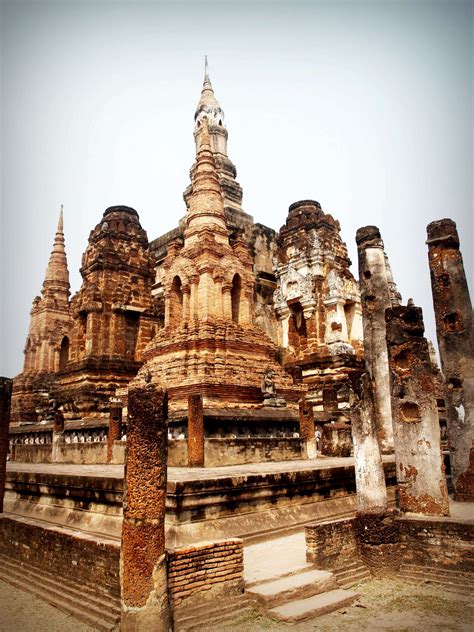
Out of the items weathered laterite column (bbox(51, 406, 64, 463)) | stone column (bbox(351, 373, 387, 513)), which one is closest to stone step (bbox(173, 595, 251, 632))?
stone column (bbox(351, 373, 387, 513))

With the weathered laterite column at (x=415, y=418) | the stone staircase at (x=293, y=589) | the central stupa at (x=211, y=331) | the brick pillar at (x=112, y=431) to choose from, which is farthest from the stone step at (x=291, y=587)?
the brick pillar at (x=112, y=431)

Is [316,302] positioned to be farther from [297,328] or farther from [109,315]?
[109,315]

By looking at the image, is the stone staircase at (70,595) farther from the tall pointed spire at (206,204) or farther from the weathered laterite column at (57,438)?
the tall pointed spire at (206,204)

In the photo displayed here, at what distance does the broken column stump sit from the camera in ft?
37.2

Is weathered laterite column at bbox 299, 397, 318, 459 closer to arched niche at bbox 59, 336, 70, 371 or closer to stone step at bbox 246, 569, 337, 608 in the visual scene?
stone step at bbox 246, 569, 337, 608

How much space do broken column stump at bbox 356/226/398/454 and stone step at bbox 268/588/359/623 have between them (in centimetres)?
566

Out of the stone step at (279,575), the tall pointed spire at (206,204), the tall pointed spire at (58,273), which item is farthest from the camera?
the tall pointed spire at (58,273)

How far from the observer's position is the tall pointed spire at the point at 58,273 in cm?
2972

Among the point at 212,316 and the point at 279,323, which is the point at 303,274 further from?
the point at 212,316

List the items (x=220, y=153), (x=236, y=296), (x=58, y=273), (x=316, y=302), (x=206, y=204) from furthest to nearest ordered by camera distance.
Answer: (x=58, y=273) < (x=220, y=153) < (x=316, y=302) < (x=206, y=204) < (x=236, y=296)

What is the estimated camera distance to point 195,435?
419 inches

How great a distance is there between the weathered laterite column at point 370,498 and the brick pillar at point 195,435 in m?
3.90

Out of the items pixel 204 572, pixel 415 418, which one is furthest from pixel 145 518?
pixel 415 418

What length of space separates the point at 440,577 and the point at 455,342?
4779mm
